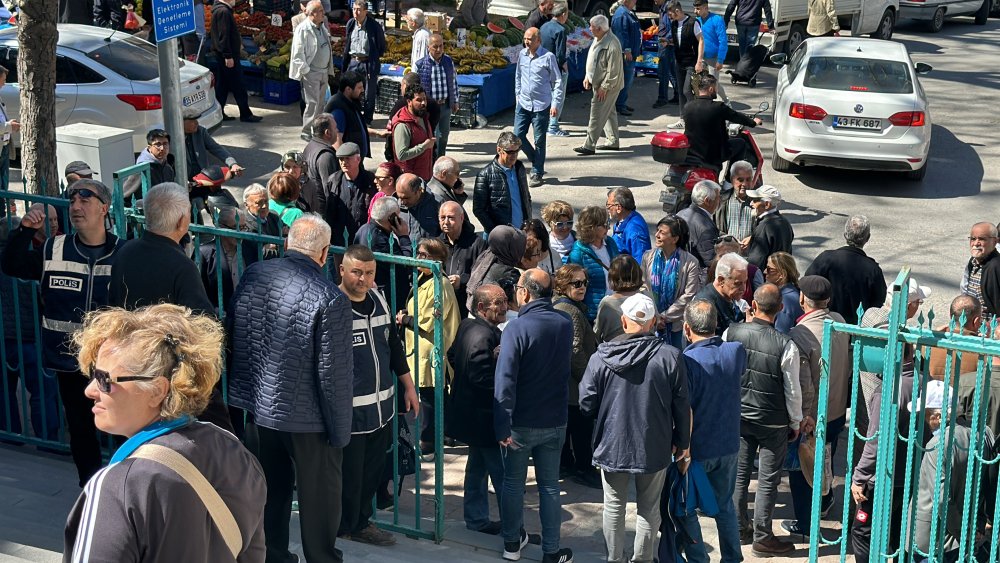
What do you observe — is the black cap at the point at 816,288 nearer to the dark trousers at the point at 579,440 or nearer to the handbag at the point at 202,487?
the dark trousers at the point at 579,440

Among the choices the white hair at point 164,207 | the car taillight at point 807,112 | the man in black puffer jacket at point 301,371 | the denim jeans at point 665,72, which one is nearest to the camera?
the man in black puffer jacket at point 301,371

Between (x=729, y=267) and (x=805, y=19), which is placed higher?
(x=805, y=19)

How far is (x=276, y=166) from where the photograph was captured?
14289 mm

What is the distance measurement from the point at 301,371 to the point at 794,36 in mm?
17094

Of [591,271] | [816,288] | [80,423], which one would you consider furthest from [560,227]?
[80,423]

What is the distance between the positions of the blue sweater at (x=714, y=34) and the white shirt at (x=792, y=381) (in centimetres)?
1063

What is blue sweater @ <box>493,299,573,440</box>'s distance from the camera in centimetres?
615

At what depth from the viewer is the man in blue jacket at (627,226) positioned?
29.2 ft

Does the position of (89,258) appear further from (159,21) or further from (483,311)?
(483,311)

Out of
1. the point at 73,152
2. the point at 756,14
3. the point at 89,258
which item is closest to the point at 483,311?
the point at 89,258

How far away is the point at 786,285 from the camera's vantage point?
25.2 feet

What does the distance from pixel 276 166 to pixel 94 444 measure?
27.2 ft

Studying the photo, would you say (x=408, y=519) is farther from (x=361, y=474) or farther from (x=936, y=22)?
A: (x=936, y=22)

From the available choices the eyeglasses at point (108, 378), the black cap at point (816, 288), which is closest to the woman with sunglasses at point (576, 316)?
the black cap at point (816, 288)
